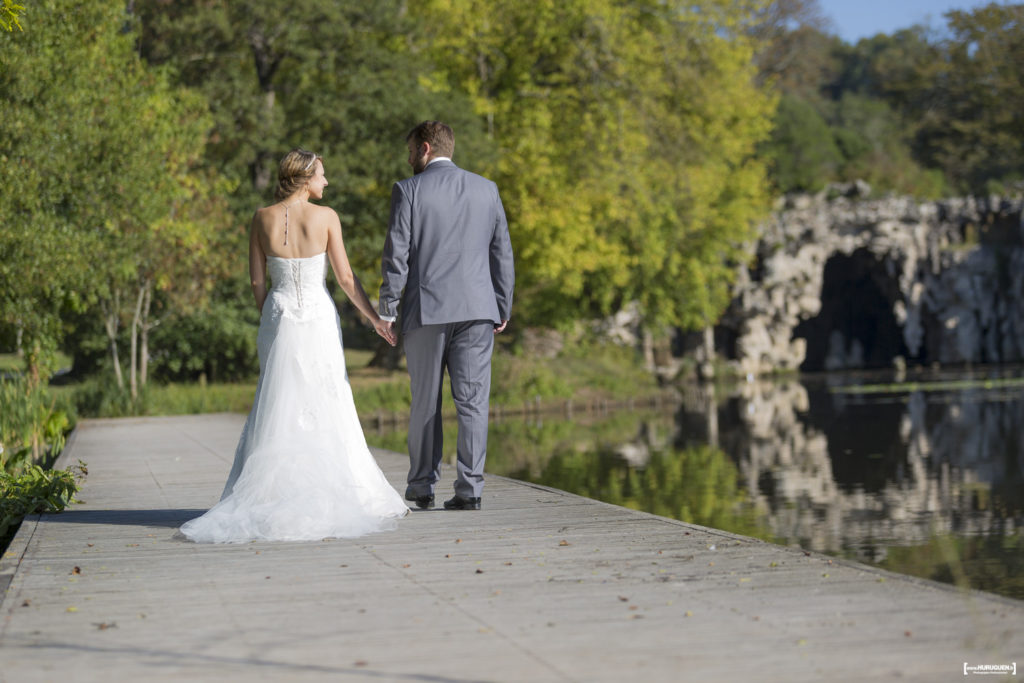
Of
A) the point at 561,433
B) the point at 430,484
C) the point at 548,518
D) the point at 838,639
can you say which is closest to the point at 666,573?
the point at 838,639

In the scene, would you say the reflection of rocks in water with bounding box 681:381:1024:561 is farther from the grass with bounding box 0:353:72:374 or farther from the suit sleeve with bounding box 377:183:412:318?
the grass with bounding box 0:353:72:374

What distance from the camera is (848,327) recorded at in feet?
202

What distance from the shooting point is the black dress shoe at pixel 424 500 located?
24.3 ft

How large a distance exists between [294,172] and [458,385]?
4.90 feet

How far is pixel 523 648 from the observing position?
12.5 feet

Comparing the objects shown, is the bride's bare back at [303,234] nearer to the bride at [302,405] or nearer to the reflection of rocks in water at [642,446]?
the bride at [302,405]

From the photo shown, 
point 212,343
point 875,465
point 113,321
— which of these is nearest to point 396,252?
point 875,465

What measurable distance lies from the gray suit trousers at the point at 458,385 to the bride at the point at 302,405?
33cm

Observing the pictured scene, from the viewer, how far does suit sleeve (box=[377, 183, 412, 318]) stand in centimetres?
701

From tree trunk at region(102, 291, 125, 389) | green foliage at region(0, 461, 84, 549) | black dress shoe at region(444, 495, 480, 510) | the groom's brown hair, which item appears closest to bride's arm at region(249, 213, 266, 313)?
the groom's brown hair

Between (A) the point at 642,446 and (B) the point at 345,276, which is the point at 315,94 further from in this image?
(B) the point at 345,276

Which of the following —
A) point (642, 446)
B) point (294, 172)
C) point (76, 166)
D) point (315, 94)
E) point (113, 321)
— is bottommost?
point (642, 446)

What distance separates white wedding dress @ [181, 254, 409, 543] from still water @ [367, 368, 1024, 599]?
3.05 metres

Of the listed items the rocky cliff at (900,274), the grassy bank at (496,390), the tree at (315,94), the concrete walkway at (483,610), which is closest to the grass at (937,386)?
the grassy bank at (496,390)
